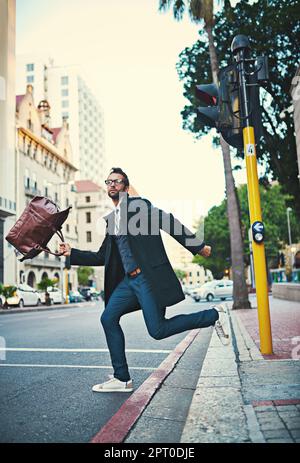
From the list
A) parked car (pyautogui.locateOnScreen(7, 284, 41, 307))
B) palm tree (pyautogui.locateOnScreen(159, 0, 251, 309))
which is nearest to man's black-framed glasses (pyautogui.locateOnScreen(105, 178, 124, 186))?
palm tree (pyautogui.locateOnScreen(159, 0, 251, 309))

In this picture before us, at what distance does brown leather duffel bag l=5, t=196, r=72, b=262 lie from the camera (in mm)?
4262

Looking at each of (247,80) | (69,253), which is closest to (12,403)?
(69,253)

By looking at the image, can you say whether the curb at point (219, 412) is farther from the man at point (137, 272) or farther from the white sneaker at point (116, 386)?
the white sneaker at point (116, 386)

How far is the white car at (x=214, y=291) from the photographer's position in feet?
104

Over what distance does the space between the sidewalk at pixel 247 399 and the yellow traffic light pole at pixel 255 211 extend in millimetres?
305

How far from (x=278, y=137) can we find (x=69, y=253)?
1675 cm

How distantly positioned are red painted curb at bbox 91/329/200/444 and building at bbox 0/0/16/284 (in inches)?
1311

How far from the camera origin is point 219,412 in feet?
10.5

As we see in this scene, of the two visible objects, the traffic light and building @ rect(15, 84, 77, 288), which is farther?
building @ rect(15, 84, 77, 288)

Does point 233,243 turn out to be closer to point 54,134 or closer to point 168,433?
point 168,433

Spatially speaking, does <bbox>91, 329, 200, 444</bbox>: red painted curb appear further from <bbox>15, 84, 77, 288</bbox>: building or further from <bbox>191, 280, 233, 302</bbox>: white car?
<bbox>15, 84, 77, 288</bbox>: building

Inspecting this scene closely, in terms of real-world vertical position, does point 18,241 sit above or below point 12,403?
above

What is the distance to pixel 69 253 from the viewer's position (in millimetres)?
4371

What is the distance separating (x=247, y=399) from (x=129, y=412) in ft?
2.76
